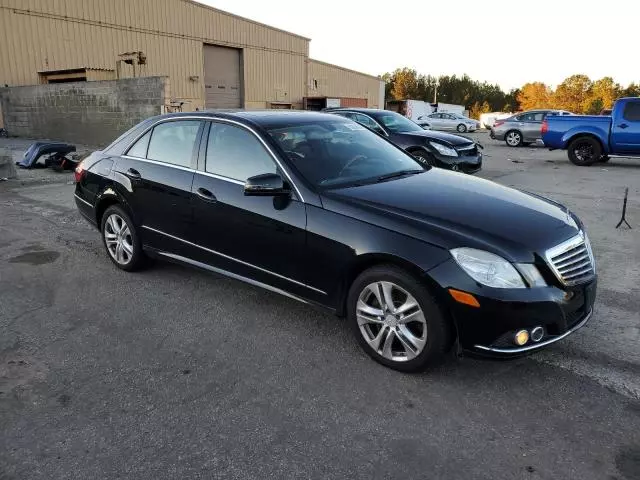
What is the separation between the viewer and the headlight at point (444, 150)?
32.7 feet

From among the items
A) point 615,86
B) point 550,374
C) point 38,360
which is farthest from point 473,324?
point 615,86

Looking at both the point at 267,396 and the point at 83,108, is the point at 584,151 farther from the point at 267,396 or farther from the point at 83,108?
the point at 83,108

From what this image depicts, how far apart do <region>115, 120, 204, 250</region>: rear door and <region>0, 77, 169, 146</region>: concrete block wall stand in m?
10.8

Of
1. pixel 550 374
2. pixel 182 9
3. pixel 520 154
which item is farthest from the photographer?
pixel 182 9

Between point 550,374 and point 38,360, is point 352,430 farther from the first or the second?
point 38,360

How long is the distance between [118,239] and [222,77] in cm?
2672

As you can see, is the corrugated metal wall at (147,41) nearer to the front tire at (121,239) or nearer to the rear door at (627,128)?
the rear door at (627,128)

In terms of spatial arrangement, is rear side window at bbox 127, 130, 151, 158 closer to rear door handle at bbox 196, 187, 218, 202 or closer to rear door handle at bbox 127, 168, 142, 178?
rear door handle at bbox 127, 168, 142, 178

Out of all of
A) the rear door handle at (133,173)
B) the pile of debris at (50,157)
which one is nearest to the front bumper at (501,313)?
the rear door handle at (133,173)

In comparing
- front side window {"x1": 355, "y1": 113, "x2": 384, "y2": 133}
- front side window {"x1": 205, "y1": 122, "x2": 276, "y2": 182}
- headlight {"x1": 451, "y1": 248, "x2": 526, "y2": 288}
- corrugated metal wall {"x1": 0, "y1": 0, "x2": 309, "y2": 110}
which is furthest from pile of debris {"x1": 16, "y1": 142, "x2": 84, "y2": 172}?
headlight {"x1": 451, "y1": 248, "x2": 526, "y2": 288}

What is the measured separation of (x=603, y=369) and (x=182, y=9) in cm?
2814

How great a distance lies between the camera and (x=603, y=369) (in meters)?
3.27

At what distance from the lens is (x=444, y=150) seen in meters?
9.99

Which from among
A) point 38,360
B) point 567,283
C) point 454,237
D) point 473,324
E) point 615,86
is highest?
point 615,86
